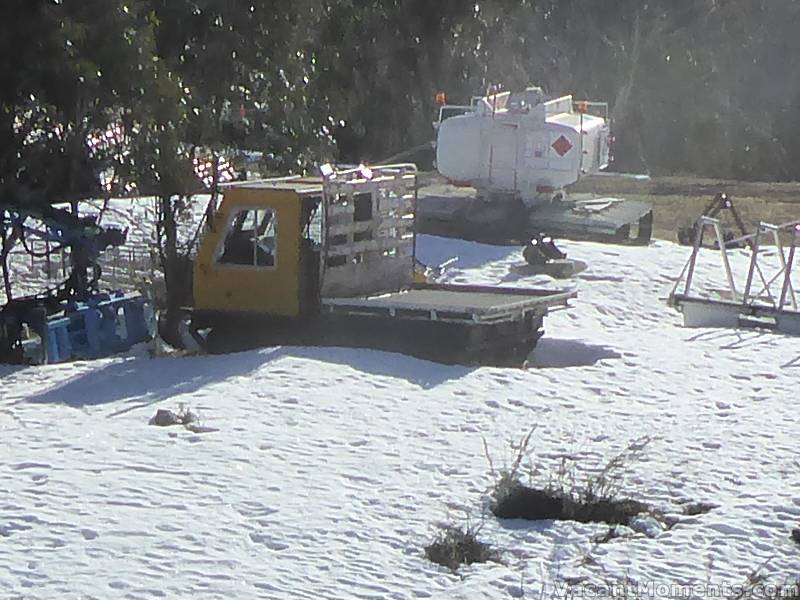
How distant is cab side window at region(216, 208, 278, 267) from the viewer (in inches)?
607

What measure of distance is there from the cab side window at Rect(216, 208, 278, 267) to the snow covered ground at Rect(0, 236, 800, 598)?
1.38 meters

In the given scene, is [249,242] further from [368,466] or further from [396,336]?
[368,466]

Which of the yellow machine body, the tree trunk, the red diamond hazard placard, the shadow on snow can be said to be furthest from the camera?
the red diamond hazard placard

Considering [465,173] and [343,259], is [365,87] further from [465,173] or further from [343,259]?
[343,259]

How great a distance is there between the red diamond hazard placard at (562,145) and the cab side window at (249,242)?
376 inches

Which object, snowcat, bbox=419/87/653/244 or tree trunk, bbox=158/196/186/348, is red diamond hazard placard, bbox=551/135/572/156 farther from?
tree trunk, bbox=158/196/186/348

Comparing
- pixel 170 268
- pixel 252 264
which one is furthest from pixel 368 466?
pixel 170 268

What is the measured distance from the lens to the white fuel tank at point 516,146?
24.2 meters

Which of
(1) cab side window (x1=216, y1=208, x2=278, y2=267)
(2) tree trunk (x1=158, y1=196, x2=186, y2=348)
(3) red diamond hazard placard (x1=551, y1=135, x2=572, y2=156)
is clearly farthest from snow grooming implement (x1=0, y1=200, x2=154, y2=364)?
(3) red diamond hazard placard (x1=551, y1=135, x2=572, y2=156)

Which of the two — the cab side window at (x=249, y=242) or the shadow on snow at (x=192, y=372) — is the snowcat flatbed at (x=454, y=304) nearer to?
the shadow on snow at (x=192, y=372)

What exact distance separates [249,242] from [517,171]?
31.8 feet

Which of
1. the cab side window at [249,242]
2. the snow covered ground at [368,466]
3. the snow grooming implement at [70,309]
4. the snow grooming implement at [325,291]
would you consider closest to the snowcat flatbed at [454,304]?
the snow grooming implement at [325,291]

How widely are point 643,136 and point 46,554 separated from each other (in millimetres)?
37861

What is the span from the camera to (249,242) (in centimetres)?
1552
